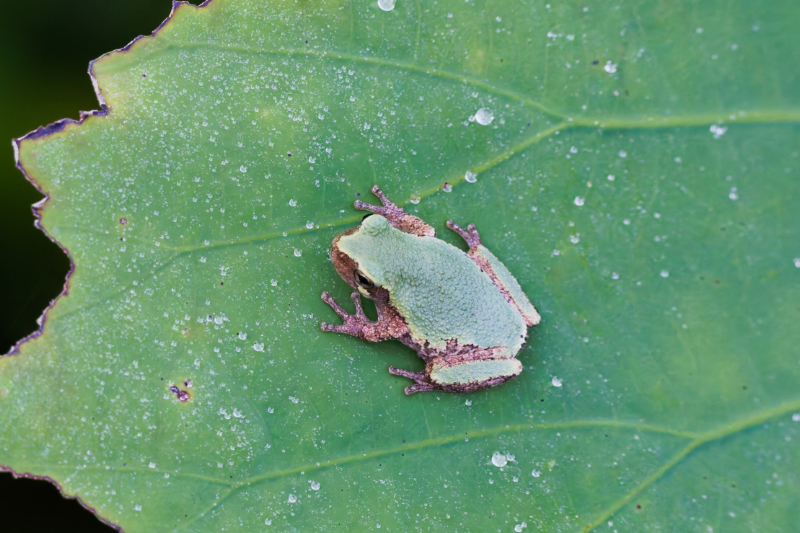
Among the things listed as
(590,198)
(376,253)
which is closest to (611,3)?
(590,198)

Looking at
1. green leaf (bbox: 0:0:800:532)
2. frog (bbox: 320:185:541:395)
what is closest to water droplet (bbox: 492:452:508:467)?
green leaf (bbox: 0:0:800:532)

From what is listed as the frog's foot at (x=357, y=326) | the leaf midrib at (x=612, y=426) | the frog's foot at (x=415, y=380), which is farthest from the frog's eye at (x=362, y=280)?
the leaf midrib at (x=612, y=426)

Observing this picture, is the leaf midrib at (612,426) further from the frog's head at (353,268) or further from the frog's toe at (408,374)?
the frog's head at (353,268)

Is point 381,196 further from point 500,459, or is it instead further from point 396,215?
point 500,459

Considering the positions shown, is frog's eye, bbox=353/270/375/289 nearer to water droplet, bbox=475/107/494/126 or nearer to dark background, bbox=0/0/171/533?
water droplet, bbox=475/107/494/126

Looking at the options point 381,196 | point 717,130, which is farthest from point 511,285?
point 717,130
